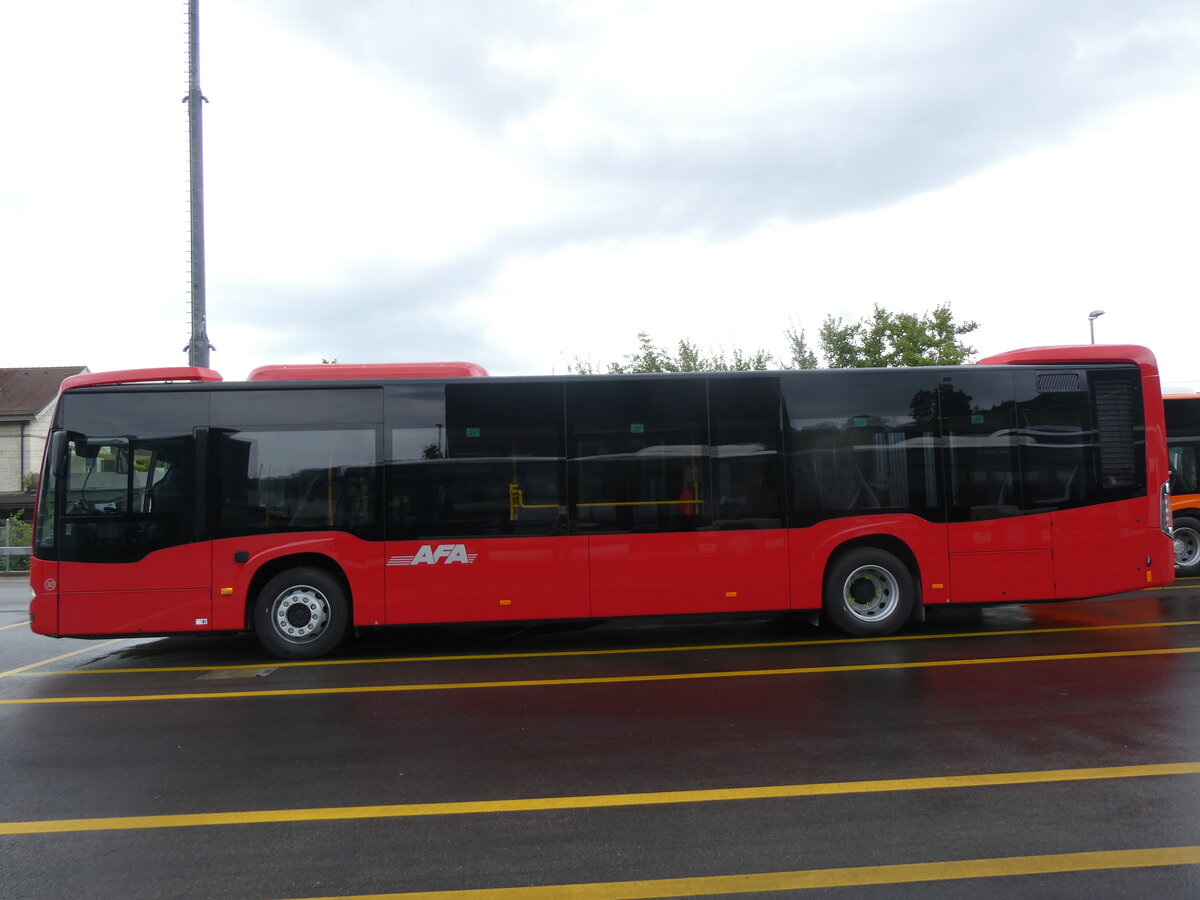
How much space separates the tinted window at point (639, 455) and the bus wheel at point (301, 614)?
2695 mm

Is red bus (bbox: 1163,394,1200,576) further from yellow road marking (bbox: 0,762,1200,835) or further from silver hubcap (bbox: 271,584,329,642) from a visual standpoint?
silver hubcap (bbox: 271,584,329,642)

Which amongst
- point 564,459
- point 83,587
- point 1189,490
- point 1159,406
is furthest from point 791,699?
point 1189,490

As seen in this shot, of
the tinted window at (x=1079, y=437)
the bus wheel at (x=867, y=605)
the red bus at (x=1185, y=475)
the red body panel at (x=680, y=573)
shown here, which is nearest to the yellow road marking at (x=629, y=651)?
the bus wheel at (x=867, y=605)

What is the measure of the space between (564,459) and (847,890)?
566 cm

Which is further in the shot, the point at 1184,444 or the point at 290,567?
the point at 1184,444

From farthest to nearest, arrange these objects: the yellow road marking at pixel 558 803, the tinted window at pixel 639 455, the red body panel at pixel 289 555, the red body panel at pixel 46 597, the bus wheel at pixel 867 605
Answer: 1. the bus wheel at pixel 867 605
2. the tinted window at pixel 639 455
3. the red body panel at pixel 289 555
4. the red body panel at pixel 46 597
5. the yellow road marking at pixel 558 803

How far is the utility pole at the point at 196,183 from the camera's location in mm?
12617

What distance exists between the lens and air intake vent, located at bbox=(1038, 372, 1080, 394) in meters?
8.88

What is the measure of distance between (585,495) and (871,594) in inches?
137

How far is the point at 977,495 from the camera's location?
8.68m

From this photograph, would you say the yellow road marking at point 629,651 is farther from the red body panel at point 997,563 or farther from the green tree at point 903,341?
the green tree at point 903,341

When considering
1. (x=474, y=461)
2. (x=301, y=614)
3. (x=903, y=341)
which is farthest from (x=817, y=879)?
(x=903, y=341)

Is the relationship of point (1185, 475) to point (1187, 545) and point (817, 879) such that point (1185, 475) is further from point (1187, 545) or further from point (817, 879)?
point (817, 879)

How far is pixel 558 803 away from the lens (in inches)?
163
